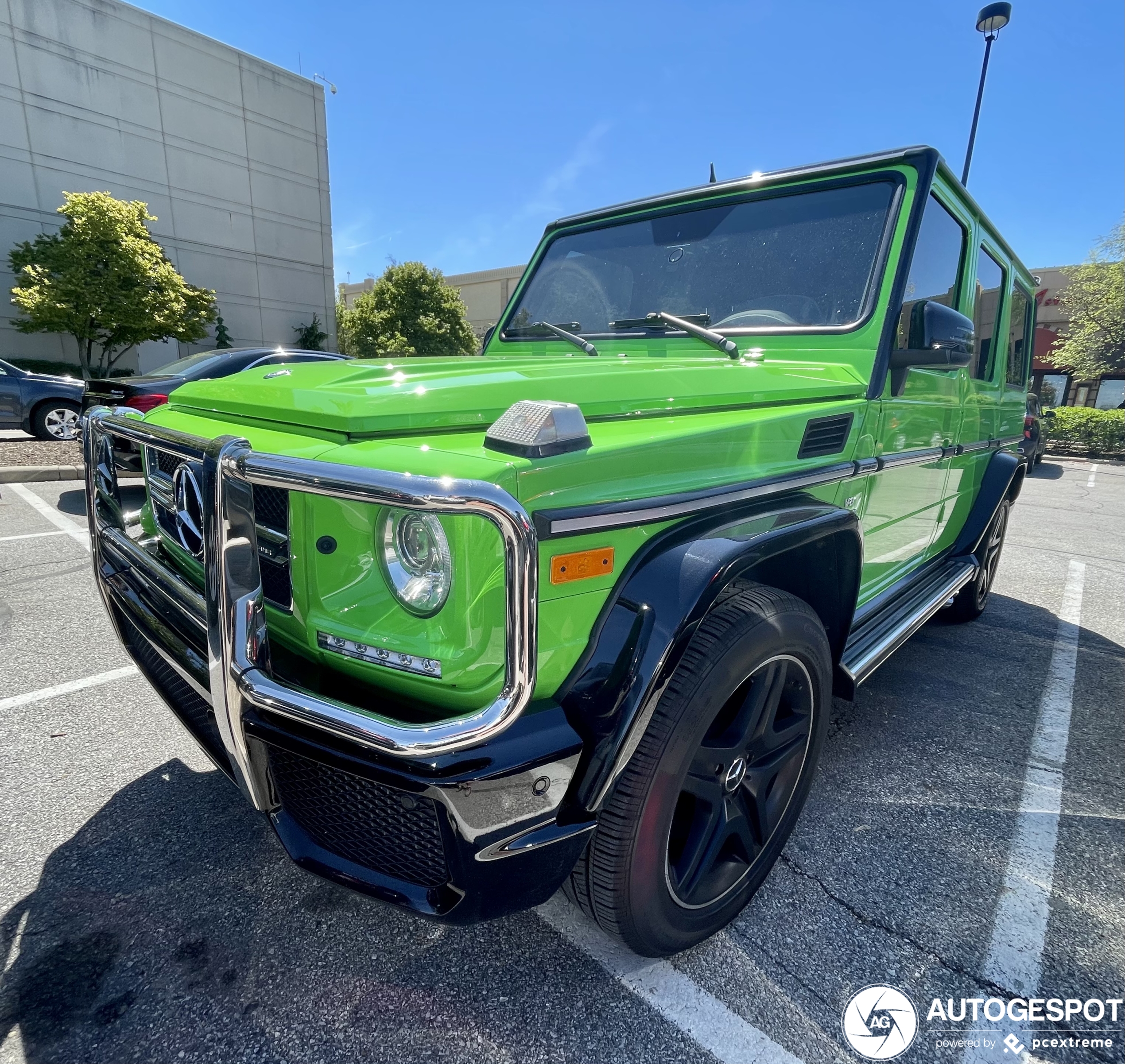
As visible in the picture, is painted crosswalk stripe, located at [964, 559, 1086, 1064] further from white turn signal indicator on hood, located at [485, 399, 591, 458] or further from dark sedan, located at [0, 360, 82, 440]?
dark sedan, located at [0, 360, 82, 440]

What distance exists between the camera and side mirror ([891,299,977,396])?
2162 millimetres

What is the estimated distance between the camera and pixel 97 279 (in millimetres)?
18172

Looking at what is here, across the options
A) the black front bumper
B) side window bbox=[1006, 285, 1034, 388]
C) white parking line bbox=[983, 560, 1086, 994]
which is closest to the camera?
the black front bumper

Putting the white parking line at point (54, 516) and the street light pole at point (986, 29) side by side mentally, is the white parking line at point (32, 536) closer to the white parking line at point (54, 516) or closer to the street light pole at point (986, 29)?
the white parking line at point (54, 516)

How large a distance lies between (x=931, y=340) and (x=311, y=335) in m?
27.0

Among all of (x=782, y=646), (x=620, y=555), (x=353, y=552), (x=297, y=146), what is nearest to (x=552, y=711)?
(x=620, y=555)

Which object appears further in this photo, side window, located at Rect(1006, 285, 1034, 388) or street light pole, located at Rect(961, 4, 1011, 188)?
street light pole, located at Rect(961, 4, 1011, 188)

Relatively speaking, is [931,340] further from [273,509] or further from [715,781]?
[273,509]

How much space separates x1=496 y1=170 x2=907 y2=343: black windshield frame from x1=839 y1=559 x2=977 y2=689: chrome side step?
3.64 feet

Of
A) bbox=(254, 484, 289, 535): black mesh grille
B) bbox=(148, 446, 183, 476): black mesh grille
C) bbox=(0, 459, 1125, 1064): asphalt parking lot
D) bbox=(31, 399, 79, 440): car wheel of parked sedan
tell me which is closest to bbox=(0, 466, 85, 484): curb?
bbox=(31, 399, 79, 440): car wheel of parked sedan

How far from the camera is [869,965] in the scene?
5.56 feet

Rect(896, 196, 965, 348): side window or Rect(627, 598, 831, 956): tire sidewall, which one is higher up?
Rect(896, 196, 965, 348): side window

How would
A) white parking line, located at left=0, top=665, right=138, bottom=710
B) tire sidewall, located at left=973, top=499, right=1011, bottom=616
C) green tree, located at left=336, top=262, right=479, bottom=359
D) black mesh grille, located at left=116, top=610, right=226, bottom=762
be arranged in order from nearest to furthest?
1. black mesh grille, located at left=116, top=610, right=226, bottom=762
2. white parking line, located at left=0, top=665, right=138, bottom=710
3. tire sidewall, located at left=973, top=499, right=1011, bottom=616
4. green tree, located at left=336, top=262, right=479, bottom=359

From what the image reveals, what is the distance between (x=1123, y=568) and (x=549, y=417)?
6768 mm
